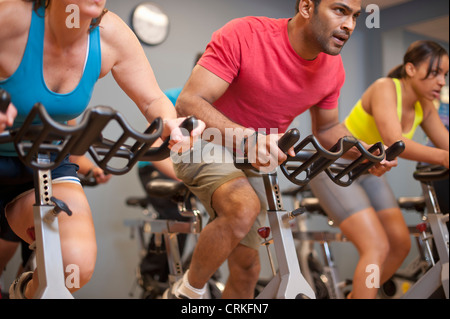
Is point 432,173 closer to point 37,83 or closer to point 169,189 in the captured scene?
point 169,189

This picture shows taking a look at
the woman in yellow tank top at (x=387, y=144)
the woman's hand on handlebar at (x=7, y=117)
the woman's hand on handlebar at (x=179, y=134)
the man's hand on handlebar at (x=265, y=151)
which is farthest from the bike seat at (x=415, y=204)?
the woman's hand on handlebar at (x=7, y=117)

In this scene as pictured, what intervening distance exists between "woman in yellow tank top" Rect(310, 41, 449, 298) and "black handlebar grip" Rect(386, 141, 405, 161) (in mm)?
797

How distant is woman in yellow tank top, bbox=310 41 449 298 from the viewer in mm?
2316

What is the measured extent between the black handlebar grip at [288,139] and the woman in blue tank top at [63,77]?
9.5 inches

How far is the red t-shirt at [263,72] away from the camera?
72.0 inches

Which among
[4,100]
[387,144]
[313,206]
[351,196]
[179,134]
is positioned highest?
[4,100]

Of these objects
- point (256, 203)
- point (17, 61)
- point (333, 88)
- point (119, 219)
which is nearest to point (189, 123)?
point (17, 61)

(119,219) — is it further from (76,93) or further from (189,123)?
(189,123)

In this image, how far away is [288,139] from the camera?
50.1 inches

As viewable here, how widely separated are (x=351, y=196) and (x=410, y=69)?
0.83 meters

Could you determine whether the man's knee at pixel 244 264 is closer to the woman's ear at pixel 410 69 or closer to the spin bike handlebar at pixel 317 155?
the spin bike handlebar at pixel 317 155

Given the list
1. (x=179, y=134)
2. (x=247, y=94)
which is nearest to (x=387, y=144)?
(x=247, y=94)

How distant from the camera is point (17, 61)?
1.28 m
